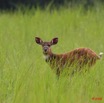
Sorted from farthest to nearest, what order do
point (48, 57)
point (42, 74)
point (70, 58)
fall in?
point (48, 57) → point (70, 58) → point (42, 74)

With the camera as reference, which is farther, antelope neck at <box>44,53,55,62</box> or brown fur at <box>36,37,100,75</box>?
antelope neck at <box>44,53,55,62</box>

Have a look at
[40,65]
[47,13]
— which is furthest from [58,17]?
Result: [40,65]

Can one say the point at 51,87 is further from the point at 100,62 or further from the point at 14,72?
the point at 100,62

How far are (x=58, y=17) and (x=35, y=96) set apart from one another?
6563 mm

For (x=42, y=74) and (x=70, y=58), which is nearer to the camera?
(x=42, y=74)

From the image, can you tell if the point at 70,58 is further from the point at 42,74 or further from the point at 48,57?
the point at 42,74

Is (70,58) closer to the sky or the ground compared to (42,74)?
closer to the sky

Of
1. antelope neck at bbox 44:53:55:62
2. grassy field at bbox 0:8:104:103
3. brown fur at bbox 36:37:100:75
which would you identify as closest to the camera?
grassy field at bbox 0:8:104:103

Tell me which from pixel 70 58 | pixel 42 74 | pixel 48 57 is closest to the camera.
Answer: pixel 42 74

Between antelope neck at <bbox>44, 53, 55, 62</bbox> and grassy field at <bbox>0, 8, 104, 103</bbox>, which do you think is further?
antelope neck at <bbox>44, 53, 55, 62</bbox>

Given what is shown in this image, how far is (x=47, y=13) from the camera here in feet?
37.2

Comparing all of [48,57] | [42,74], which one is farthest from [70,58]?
[42,74]

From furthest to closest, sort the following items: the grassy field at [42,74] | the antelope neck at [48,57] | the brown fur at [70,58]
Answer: the antelope neck at [48,57] < the brown fur at [70,58] < the grassy field at [42,74]

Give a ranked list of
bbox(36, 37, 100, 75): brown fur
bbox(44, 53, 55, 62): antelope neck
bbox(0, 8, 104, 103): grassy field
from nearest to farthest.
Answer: bbox(0, 8, 104, 103): grassy field, bbox(36, 37, 100, 75): brown fur, bbox(44, 53, 55, 62): antelope neck
